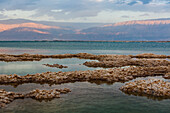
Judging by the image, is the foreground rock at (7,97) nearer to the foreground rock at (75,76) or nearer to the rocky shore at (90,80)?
the rocky shore at (90,80)

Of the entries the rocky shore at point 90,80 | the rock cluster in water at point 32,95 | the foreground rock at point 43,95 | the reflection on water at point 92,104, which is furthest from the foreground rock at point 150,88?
the rock cluster in water at point 32,95

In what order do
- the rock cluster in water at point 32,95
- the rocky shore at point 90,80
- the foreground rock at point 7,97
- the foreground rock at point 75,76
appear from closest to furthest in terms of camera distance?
the foreground rock at point 7,97 < the rock cluster in water at point 32,95 < the rocky shore at point 90,80 < the foreground rock at point 75,76

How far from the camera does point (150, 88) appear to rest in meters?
21.3

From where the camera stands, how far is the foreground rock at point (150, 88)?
20609 millimetres

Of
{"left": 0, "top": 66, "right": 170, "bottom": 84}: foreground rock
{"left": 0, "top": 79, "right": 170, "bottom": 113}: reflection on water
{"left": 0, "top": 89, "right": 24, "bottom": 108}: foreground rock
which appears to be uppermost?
{"left": 0, "top": 66, "right": 170, "bottom": 84}: foreground rock

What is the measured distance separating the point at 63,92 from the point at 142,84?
30.2 ft

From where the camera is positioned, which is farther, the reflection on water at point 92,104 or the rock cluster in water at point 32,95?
the rock cluster in water at point 32,95

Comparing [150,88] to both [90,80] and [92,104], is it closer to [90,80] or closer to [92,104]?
[92,104]

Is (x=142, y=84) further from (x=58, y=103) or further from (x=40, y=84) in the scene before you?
(x=40, y=84)

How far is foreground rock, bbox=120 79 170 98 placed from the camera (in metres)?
20.6

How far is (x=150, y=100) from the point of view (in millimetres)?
19172

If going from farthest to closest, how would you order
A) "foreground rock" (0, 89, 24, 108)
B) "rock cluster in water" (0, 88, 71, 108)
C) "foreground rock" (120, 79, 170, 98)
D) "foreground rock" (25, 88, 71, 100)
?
"foreground rock" (120, 79, 170, 98) < "foreground rock" (25, 88, 71, 100) < "rock cluster in water" (0, 88, 71, 108) < "foreground rock" (0, 89, 24, 108)

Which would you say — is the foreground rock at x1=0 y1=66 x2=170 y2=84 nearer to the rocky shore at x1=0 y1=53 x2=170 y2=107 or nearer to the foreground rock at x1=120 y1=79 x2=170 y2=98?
the rocky shore at x1=0 y1=53 x2=170 y2=107

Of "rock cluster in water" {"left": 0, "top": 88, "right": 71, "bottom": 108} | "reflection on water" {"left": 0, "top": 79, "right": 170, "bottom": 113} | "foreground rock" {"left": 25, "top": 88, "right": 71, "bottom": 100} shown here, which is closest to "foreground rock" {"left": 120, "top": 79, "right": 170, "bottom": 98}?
"reflection on water" {"left": 0, "top": 79, "right": 170, "bottom": 113}
